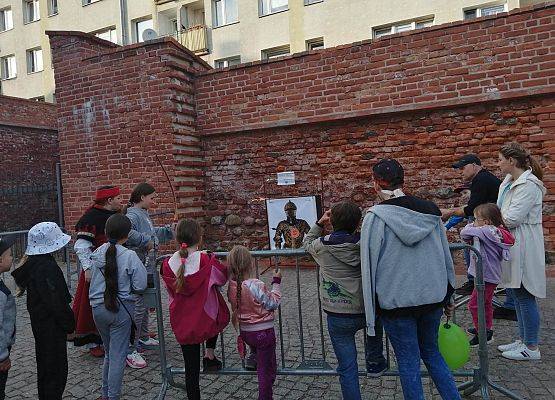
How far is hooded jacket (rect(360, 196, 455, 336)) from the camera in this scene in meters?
2.58

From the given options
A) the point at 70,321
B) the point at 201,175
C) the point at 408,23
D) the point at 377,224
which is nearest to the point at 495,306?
the point at 377,224

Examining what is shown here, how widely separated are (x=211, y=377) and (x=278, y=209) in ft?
13.2

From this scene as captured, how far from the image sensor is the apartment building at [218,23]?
16.4 m

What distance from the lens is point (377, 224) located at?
2.61 metres

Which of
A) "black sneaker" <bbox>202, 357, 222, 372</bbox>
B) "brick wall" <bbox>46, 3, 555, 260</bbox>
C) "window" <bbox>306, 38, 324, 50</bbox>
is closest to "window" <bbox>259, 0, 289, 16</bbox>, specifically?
"window" <bbox>306, 38, 324, 50</bbox>

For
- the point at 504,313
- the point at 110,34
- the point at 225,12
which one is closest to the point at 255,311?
the point at 504,313

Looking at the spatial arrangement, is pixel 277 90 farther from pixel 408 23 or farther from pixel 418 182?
pixel 408 23

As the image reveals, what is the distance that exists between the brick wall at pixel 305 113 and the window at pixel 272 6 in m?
12.3

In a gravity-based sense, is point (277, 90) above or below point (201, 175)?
above

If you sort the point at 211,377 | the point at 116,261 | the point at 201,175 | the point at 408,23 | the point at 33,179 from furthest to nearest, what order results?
the point at 408,23, the point at 33,179, the point at 201,175, the point at 211,377, the point at 116,261

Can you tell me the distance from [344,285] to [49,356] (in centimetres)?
212

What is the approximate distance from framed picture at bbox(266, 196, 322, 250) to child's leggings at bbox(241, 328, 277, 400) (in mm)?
4228

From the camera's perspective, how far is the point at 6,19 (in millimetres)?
28109

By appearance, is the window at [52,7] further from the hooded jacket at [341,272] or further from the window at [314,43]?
the hooded jacket at [341,272]
